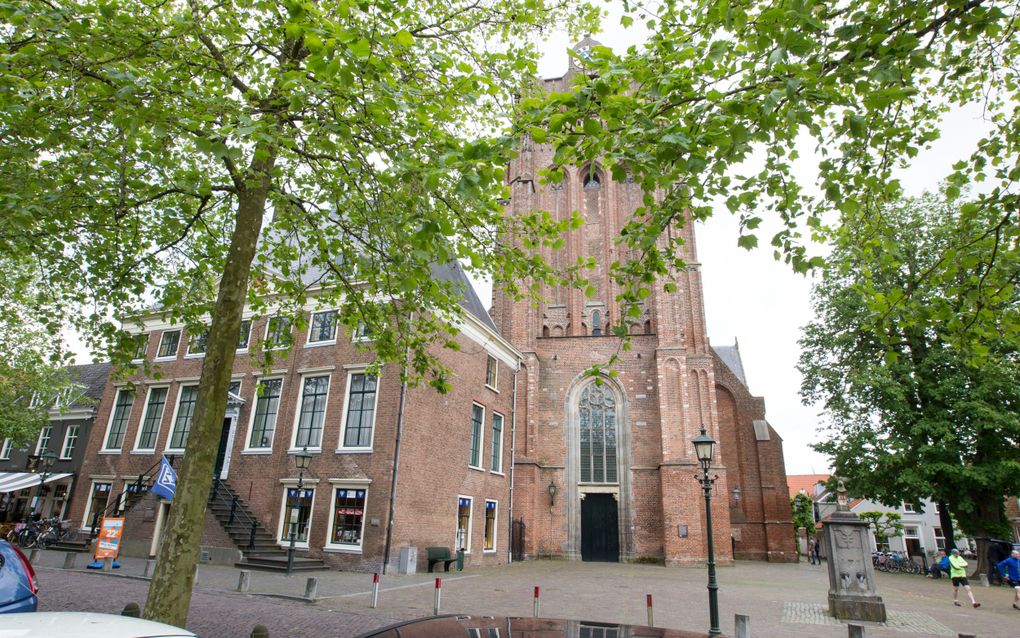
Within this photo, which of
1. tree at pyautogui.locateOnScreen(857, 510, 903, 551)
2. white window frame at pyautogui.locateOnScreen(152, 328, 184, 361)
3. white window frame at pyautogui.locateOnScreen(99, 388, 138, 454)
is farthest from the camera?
tree at pyautogui.locateOnScreen(857, 510, 903, 551)

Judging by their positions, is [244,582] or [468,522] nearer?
[244,582]

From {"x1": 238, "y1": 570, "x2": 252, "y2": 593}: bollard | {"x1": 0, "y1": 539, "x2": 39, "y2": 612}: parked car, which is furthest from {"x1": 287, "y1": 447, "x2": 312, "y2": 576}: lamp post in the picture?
{"x1": 0, "y1": 539, "x2": 39, "y2": 612}: parked car

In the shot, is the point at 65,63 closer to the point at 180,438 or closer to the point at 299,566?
the point at 299,566

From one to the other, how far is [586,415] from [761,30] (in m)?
22.8

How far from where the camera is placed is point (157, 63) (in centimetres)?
658

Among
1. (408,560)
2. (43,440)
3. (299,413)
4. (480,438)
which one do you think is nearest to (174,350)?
(299,413)

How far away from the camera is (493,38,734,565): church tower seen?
75.5 ft

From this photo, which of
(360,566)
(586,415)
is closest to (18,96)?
(360,566)

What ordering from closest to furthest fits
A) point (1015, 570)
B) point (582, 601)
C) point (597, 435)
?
point (582, 601) → point (1015, 570) → point (597, 435)

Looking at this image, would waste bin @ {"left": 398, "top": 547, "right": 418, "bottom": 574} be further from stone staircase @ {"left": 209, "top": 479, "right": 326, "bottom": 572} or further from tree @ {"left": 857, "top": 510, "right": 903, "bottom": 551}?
tree @ {"left": 857, "top": 510, "right": 903, "bottom": 551}

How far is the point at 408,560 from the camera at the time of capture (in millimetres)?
15758

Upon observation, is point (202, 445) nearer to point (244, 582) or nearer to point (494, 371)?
point (244, 582)

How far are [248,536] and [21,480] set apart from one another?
15948 mm

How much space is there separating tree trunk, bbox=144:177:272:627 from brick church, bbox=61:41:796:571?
240 centimetres
